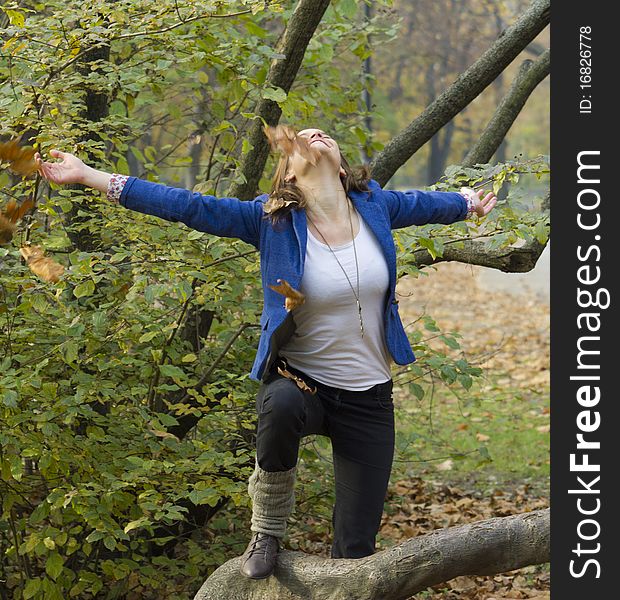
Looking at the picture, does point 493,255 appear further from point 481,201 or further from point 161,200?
point 161,200

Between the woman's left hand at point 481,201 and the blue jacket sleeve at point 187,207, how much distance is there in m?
0.94

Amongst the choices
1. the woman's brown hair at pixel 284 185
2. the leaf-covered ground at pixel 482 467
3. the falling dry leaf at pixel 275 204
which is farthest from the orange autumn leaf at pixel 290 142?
the leaf-covered ground at pixel 482 467

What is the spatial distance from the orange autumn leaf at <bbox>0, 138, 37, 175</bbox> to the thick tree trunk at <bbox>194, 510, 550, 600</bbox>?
1.56 metres

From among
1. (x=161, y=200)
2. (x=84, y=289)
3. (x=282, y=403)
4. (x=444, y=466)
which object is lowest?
(x=444, y=466)

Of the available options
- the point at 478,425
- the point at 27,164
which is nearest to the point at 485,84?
the point at 27,164

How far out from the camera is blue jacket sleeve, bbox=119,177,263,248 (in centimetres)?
321

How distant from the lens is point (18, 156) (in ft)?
9.37

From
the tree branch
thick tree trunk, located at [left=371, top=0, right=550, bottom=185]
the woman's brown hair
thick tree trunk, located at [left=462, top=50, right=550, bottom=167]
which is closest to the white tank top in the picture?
the woman's brown hair

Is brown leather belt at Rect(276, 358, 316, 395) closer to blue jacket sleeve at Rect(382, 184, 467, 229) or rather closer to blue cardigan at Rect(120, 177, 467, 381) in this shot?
blue cardigan at Rect(120, 177, 467, 381)

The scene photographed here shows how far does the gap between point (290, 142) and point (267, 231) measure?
12.2 inches

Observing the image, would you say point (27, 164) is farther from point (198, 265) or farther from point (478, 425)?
point (478, 425)

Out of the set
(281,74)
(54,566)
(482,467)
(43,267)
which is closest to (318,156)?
(43,267)

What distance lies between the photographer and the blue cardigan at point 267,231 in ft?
10.5

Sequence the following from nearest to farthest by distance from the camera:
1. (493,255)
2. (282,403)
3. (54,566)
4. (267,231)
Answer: (282,403) → (267,231) → (54,566) → (493,255)
